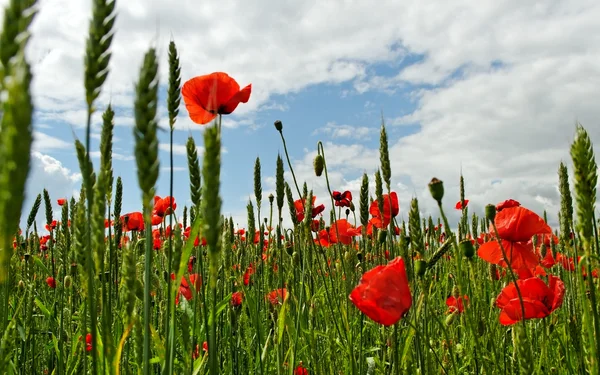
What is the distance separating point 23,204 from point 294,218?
2220 millimetres

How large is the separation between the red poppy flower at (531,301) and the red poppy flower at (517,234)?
0.39 ft

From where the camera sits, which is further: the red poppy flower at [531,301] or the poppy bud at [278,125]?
the poppy bud at [278,125]

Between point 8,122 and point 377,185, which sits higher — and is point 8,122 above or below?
below

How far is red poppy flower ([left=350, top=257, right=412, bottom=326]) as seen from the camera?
150 cm

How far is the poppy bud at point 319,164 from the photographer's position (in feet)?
7.58

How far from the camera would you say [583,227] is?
3.30ft

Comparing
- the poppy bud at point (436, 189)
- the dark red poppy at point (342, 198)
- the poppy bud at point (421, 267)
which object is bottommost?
the poppy bud at point (421, 267)

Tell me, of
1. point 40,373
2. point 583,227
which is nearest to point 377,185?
point 583,227

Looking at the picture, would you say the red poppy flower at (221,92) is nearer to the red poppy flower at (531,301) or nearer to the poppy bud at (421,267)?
the poppy bud at (421,267)

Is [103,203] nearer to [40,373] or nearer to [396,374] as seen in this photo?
[396,374]

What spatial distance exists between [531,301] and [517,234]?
29cm

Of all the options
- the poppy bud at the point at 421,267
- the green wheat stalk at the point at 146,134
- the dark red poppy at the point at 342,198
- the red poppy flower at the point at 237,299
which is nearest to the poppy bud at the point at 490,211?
the poppy bud at the point at 421,267

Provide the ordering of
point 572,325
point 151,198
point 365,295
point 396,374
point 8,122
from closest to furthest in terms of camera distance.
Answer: point 8,122
point 151,198
point 365,295
point 396,374
point 572,325

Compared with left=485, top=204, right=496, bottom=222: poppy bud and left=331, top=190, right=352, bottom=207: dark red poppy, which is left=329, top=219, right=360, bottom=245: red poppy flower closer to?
left=331, top=190, right=352, bottom=207: dark red poppy
